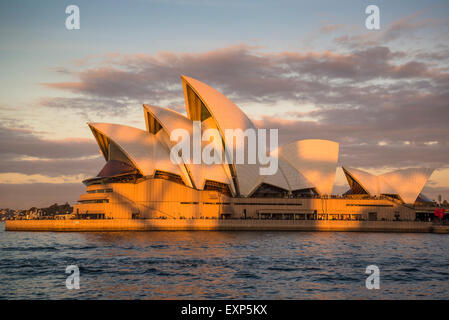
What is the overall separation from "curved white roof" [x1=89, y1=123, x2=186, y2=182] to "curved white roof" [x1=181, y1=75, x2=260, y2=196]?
7704 millimetres

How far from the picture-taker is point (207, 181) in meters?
74.4

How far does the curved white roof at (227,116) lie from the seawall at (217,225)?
7.41 meters

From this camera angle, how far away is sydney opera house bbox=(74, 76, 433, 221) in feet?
237

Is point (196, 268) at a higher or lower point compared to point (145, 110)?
lower

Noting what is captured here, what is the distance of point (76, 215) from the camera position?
249 feet

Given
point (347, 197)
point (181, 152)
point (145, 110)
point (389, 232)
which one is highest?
point (145, 110)

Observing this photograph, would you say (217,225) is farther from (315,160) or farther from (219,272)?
(219,272)

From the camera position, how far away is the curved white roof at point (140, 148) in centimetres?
7225

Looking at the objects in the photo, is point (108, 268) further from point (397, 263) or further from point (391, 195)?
point (391, 195)

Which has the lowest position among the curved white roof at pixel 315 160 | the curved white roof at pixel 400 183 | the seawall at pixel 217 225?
the seawall at pixel 217 225

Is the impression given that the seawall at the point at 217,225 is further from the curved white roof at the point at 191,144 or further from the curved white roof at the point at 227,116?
the curved white roof at the point at 227,116

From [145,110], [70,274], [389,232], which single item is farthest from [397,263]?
[145,110]

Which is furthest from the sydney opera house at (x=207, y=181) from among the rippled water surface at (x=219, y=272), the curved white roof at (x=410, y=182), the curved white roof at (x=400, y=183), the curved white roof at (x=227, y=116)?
the rippled water surface at (x=219, y=272)

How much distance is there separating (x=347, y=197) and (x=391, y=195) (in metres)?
7.95
